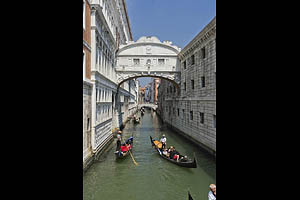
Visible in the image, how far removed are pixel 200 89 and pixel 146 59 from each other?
21.6 ft

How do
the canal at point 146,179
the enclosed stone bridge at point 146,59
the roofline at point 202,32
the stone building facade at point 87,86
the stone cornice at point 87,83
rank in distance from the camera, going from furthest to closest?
1. the enclosed stone bridge at point 146,59
2. the roofline at point 202,32
3. the stone building facade at point 87,86
4. the stone cornice at point 87,83
5. the canal at point 146,179

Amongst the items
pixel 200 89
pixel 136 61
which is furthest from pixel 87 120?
pixel 136 61

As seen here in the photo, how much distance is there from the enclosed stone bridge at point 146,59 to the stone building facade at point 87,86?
25.6ft

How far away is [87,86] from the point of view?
799 centimetres

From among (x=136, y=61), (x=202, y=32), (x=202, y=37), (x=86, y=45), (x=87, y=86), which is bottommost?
(x=87, y=86)

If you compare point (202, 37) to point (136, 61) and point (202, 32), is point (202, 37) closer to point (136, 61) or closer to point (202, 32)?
point (202, 32)

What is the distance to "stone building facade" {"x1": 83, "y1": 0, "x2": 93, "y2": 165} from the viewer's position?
761 cm

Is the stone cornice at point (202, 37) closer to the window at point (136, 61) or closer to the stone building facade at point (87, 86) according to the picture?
the window at point (136, 61)

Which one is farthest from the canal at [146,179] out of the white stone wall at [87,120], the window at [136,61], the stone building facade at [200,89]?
the window at [136,61]

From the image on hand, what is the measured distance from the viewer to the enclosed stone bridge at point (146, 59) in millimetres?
16031
